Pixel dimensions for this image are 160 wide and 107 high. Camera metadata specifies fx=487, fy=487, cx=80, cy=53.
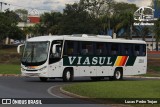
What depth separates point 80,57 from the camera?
34.1m

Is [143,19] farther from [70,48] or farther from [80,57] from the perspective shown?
[70,48]

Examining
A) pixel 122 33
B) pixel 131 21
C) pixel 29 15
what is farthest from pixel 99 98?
pixel 29 15

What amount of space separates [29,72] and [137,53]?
10.3 metres

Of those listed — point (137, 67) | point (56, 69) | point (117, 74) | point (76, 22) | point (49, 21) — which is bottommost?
point (117, 74)

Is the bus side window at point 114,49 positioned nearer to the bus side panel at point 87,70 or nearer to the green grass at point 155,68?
the bus side panel at point 87,70

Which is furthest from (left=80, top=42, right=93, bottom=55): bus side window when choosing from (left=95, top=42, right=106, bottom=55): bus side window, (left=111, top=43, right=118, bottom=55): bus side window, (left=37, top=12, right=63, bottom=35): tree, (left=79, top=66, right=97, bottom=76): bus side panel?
(left=37, top=12, right=63, bottom=35): tree

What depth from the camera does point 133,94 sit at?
2091 cm

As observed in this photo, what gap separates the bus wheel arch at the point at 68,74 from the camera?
33.2m

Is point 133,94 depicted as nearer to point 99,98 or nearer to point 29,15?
point 99,98

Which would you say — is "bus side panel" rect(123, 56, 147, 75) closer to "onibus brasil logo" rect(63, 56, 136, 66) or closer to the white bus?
the white bus

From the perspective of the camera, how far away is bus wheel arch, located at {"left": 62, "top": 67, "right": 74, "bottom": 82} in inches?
1308

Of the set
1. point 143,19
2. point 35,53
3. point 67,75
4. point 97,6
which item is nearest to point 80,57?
point 67,75

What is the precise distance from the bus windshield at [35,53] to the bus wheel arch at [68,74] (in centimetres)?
191

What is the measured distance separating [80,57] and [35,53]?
133 inches
